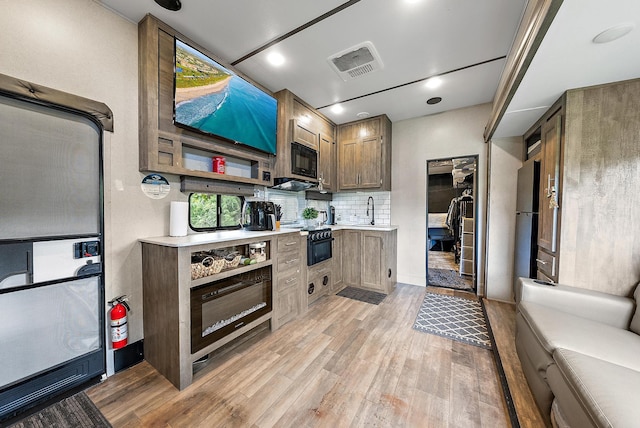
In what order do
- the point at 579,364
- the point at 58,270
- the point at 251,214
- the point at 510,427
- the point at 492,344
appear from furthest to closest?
the point at 251,214 < the point at 492,344 < the point at 58,270 < the point at 510,427 < the point at 579,364

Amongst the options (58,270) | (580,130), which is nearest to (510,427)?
(580,130)

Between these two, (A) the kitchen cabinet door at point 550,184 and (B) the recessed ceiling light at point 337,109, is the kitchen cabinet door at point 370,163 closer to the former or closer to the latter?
(B) the recessed ceiling light at point 337,109

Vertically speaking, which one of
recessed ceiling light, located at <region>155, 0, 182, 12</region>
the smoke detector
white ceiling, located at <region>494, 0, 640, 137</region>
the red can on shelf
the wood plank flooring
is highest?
the smoke detector

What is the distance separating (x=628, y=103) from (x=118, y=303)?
408cm

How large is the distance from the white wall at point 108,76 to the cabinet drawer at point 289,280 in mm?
1184

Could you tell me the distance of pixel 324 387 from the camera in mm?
1588

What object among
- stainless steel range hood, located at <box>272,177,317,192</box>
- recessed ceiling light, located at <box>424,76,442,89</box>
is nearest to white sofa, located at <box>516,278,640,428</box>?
recessed ceiling light, located at <box>424,76,442,89</box>

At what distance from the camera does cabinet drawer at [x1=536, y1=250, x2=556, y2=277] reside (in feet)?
6.32

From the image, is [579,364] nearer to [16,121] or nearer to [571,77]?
[571,77]

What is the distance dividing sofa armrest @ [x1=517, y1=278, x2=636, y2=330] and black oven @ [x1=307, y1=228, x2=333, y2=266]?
2039mm

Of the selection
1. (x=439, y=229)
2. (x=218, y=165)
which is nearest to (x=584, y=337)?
(x=218, y=165)

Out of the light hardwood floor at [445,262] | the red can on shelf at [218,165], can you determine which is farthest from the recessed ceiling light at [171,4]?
the light hardwood floor at [445,262]

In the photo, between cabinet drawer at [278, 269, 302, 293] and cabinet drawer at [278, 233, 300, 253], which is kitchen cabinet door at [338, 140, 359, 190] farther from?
cabinet drawer at [278, 269, 302, 293]

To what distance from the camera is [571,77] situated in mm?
1646
